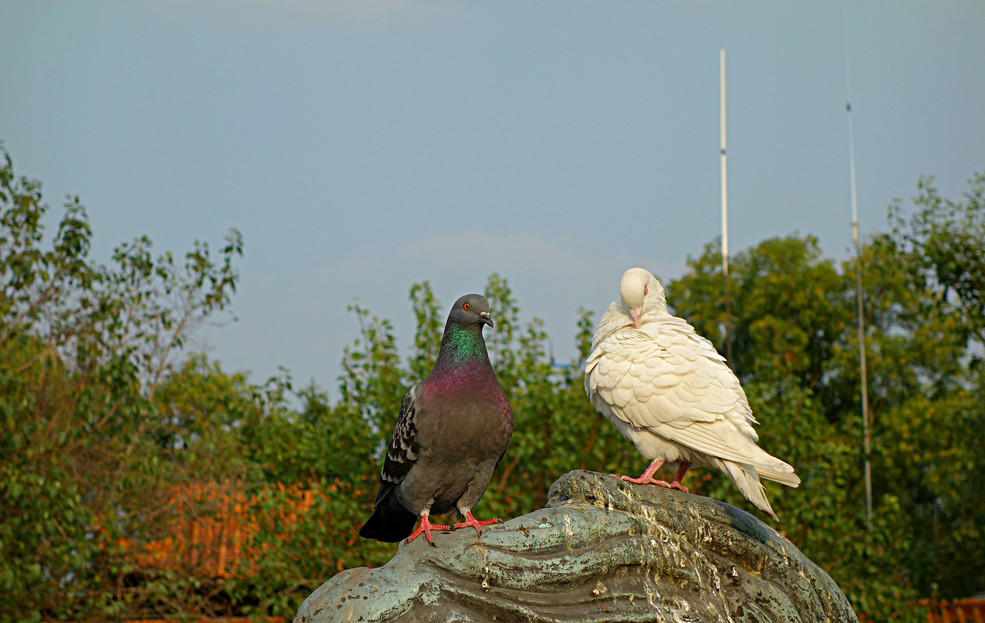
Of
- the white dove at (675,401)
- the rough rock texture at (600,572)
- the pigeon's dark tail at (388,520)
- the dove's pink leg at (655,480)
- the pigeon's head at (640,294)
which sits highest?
the pigeon's head at (640,294)

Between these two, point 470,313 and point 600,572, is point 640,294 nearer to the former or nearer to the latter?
Answer: point 470,313

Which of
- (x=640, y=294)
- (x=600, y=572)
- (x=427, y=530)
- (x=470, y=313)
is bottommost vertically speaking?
(x=600, y=572)

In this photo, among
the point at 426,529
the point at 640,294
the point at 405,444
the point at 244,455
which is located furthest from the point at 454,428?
the point at 244,455

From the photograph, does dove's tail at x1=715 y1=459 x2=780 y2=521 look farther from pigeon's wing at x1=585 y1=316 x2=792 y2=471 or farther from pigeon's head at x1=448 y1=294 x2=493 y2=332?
pigeon's head at x1=448 y1=294 x2=493 y2=332

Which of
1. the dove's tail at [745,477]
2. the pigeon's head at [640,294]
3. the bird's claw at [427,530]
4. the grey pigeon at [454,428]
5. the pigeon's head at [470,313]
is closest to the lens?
the bird's claw at [427,530]

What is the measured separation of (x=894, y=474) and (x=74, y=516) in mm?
16236

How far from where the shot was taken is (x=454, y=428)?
400 centimetres

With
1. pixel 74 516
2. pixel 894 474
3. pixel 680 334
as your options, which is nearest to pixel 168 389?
pixel 74 516

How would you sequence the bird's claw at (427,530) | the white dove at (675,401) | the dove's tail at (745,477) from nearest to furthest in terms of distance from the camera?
the bird's claw at (427,530) < the dove's tail at (745,477) < the white dove at (675,401)

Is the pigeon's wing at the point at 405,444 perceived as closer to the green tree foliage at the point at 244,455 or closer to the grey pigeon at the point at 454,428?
the grey pigeon at the point at 454,428

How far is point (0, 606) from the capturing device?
8438 mm

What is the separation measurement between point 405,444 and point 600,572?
3.26 ft

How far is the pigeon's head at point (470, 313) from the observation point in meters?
4.17

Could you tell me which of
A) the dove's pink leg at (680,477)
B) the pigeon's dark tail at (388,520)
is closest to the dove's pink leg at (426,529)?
the pigeon's dark tail at (388,520)
